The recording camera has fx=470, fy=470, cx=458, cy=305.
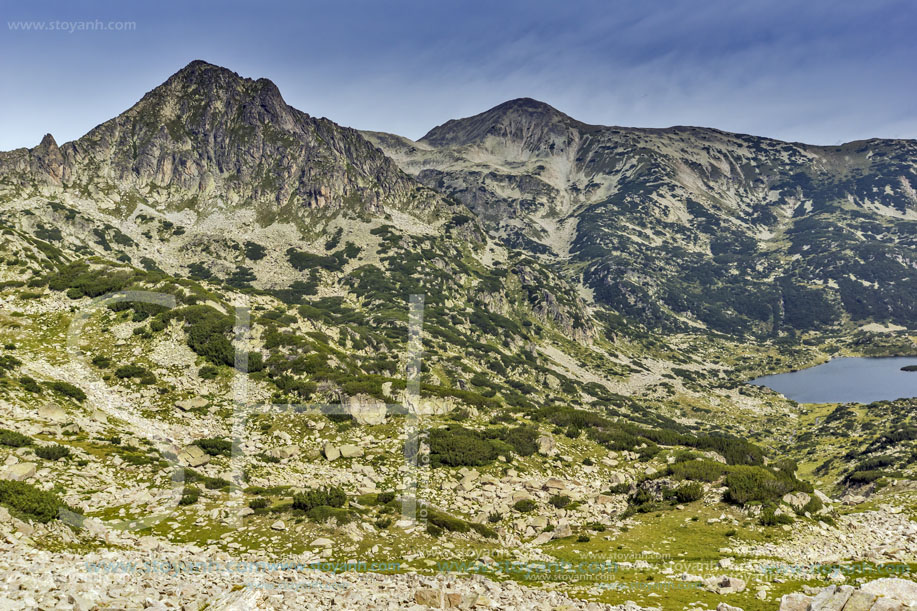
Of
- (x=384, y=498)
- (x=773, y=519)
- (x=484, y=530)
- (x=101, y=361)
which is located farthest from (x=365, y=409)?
(x=773, y=519)

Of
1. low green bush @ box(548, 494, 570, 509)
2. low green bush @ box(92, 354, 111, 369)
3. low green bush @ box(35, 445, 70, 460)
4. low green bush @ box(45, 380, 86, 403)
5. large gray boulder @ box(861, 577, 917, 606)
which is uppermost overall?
low green bush @ box(92, 354, 111, 369)

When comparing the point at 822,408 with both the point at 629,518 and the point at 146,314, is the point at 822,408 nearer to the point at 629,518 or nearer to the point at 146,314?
the point at 629,518

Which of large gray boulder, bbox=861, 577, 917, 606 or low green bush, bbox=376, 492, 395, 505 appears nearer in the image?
large gray boulder, bbox=861, 577, 917, 606

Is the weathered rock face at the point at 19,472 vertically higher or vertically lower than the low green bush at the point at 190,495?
higher

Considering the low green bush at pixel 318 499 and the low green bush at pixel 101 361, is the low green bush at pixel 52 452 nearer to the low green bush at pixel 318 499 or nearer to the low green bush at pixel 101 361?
the low green bush at pixel 318 499

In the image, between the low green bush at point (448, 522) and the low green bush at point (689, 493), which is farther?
the low green bush at point (689, 493)

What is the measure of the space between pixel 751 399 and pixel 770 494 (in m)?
192

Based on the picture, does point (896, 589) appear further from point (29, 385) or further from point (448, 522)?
point (29, 385)

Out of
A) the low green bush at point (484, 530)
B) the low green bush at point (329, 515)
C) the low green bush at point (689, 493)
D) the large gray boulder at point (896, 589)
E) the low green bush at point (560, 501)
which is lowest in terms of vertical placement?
the low green bush at point (560, 501)

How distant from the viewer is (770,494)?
32.5 metres

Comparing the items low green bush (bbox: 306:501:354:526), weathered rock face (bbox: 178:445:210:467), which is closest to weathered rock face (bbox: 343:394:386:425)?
weathered rock face (bbox: 178:445:210:467)

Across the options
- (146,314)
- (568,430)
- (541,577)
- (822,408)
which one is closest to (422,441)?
(568,430)

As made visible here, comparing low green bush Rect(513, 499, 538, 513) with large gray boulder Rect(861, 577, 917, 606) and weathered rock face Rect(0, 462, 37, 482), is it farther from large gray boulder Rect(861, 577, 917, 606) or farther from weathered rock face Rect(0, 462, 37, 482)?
weathered rock face Rect(0, 462, 37, 482)

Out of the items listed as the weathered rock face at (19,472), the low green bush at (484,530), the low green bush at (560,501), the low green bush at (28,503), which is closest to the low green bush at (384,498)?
the low green bush at (484,530)
